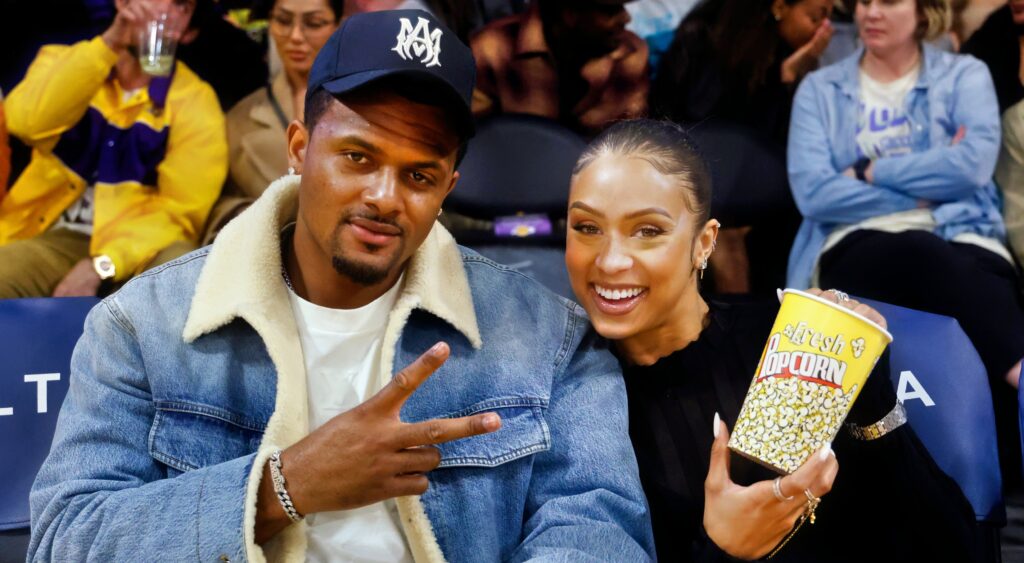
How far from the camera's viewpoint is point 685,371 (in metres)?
1.87

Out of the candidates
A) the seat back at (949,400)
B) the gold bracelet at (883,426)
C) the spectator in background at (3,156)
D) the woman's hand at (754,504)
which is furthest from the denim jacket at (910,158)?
the spectator in background at (3,156)

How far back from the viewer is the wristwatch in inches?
115

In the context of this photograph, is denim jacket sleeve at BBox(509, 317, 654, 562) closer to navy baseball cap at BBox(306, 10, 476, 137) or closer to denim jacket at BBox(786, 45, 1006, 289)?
navy baseball cap at BBox(306, 10, 476, 137)

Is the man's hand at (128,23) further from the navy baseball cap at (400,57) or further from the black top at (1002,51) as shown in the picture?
the black top at (1002,51)

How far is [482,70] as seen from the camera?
10.3 ft

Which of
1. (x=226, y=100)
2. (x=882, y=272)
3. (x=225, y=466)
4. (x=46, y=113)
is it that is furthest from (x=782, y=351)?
(x=46, y=113)

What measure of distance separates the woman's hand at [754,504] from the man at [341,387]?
146mm

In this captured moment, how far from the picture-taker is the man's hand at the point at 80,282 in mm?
2896

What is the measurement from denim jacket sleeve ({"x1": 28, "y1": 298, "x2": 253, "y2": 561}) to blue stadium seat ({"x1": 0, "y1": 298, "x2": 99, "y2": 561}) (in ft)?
1.67

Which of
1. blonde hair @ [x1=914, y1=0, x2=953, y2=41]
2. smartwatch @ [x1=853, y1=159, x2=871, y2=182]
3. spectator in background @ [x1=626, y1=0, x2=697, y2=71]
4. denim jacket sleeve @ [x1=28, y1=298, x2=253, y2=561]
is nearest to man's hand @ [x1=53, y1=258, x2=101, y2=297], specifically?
denim jacket sleeve @ [x1=28, y1=298, x2=253, y2=561]

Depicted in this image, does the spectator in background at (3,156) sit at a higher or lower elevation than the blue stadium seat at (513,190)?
higher

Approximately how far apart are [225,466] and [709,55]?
7.40 ft

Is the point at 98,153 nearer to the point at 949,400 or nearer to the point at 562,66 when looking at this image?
the point at 562,66

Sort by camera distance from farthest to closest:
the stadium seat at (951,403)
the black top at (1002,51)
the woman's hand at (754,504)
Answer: the black top at (1002,51) → the stadium seat at (951,403) → the woman's hand at (754,504)
